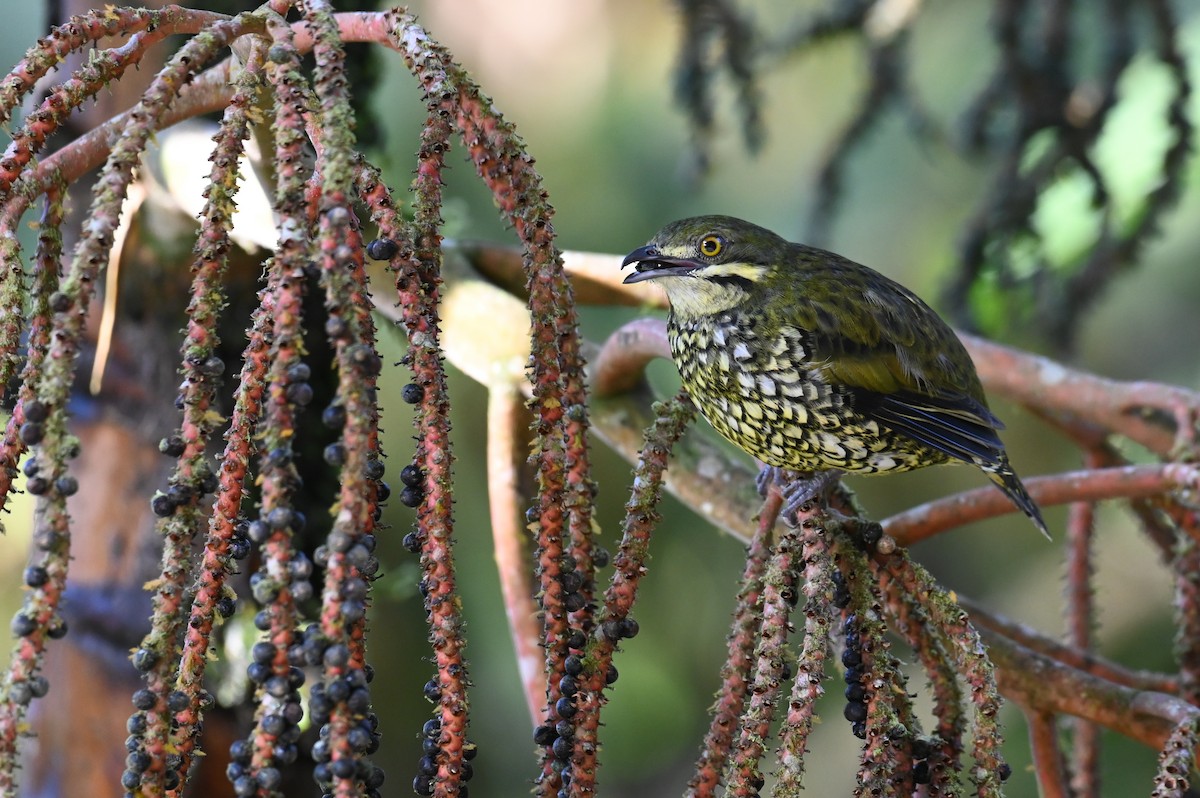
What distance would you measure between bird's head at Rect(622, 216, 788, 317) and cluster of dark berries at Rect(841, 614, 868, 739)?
81cm

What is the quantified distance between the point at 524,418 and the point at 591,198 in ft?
9.94

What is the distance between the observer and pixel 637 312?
4809 millimetres

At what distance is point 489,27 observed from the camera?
18.6ft

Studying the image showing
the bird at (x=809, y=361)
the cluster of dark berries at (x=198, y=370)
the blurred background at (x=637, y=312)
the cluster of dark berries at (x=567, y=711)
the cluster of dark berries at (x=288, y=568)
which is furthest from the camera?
the blurred background at (x=637, y=312)

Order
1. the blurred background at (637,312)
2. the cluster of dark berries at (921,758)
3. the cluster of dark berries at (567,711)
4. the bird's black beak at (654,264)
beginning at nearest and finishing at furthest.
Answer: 1. the cluster of dark berries at (567,711)
2. the cluster of dark berries at (921,758)
3. the bird's black beak at (654,264)
4. the blurred background at (637,312)

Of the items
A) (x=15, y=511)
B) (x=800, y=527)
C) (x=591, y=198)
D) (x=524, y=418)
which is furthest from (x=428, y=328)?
(x=591, y=198)

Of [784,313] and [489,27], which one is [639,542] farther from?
[489,27]

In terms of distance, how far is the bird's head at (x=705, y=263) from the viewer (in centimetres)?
207

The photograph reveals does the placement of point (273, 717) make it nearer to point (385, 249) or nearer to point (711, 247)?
point (385, 249)

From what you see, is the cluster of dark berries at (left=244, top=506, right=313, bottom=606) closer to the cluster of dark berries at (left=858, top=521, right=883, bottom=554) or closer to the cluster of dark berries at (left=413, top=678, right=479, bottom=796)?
the cluster of dark berries at (left=413, top=678, right=479, bottom=796)

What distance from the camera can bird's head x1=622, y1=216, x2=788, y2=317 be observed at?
2.07 metres

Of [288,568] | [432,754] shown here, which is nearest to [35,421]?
[288,568]

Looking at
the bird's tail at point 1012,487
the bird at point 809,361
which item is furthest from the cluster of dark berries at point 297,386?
the bird's tail at point 1012,487

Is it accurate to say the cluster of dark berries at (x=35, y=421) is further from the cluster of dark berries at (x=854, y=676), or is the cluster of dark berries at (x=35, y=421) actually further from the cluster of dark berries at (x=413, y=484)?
the cluster of dark berries at (x=854, y=676)
